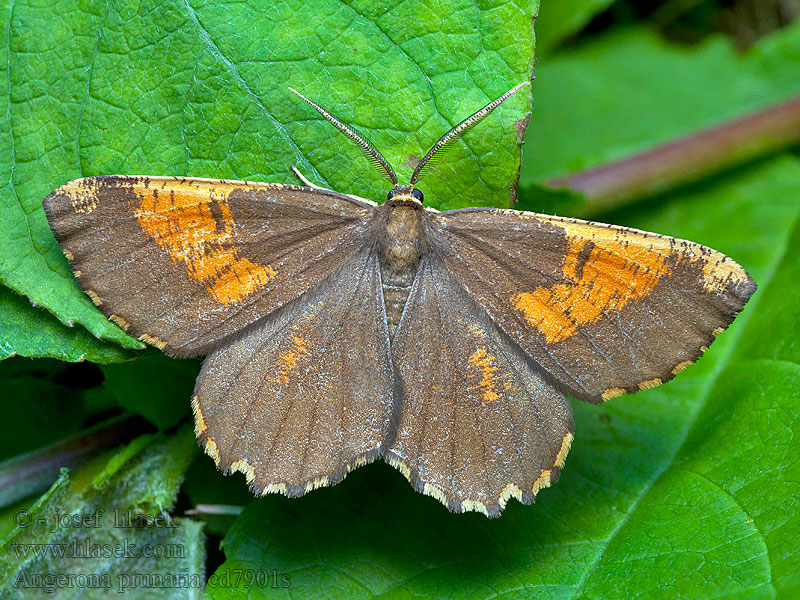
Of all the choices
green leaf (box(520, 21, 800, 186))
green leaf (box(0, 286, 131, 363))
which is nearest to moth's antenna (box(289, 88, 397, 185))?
green leaf (box(0, 286, 131, 363))

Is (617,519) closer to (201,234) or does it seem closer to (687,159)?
(201,234)

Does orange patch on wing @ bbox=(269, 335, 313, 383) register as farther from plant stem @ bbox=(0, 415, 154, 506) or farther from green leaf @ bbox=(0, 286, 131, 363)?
plant stem @ bbox=(0, 415, 154, 506)

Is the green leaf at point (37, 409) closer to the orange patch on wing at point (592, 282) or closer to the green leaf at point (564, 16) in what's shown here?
the orange patch on wing at point (592, 282)

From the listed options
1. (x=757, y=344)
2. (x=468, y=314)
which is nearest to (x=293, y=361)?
(x=468, y=314)

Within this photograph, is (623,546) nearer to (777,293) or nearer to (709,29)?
(777,293)

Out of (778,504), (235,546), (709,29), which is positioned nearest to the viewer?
(778,504)

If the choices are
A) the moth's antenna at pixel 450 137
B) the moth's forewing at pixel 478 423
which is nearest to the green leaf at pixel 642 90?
the moth's antenna at pixel 450 137
